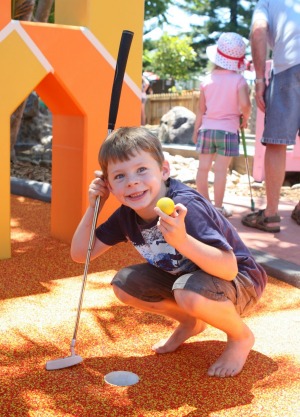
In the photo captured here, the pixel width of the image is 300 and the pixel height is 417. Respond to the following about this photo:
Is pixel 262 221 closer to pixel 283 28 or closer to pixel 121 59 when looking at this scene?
pixel 283 28

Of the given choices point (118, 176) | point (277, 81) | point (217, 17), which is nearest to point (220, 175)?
point (277, 81)

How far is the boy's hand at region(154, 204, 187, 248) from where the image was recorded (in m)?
2.11

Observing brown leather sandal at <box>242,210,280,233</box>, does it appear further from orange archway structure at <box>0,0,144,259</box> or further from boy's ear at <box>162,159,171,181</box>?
boy's ear at <box>162,159,171,181</box>

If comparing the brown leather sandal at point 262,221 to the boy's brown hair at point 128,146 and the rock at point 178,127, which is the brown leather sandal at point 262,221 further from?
the rock at point 178,127

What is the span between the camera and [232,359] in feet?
8.32

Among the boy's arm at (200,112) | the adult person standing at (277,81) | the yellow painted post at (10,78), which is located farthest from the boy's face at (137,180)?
the boy's arm at (200,112)

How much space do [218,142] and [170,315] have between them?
10.0ft

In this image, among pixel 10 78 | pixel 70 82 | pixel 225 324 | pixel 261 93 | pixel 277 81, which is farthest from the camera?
pixel 261 93

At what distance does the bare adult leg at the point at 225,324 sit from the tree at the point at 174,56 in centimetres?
3576

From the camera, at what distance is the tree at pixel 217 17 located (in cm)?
3403

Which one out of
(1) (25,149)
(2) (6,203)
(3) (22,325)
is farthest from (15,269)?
(1) (25,149)

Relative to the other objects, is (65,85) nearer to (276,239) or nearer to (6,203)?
(6,203)

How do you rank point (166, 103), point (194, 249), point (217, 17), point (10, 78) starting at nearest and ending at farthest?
point (194, 249)
point (10, 78)
point (166, 103)
point (217, 17)

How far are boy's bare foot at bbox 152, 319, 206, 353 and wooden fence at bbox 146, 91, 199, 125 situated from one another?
47.3ft
